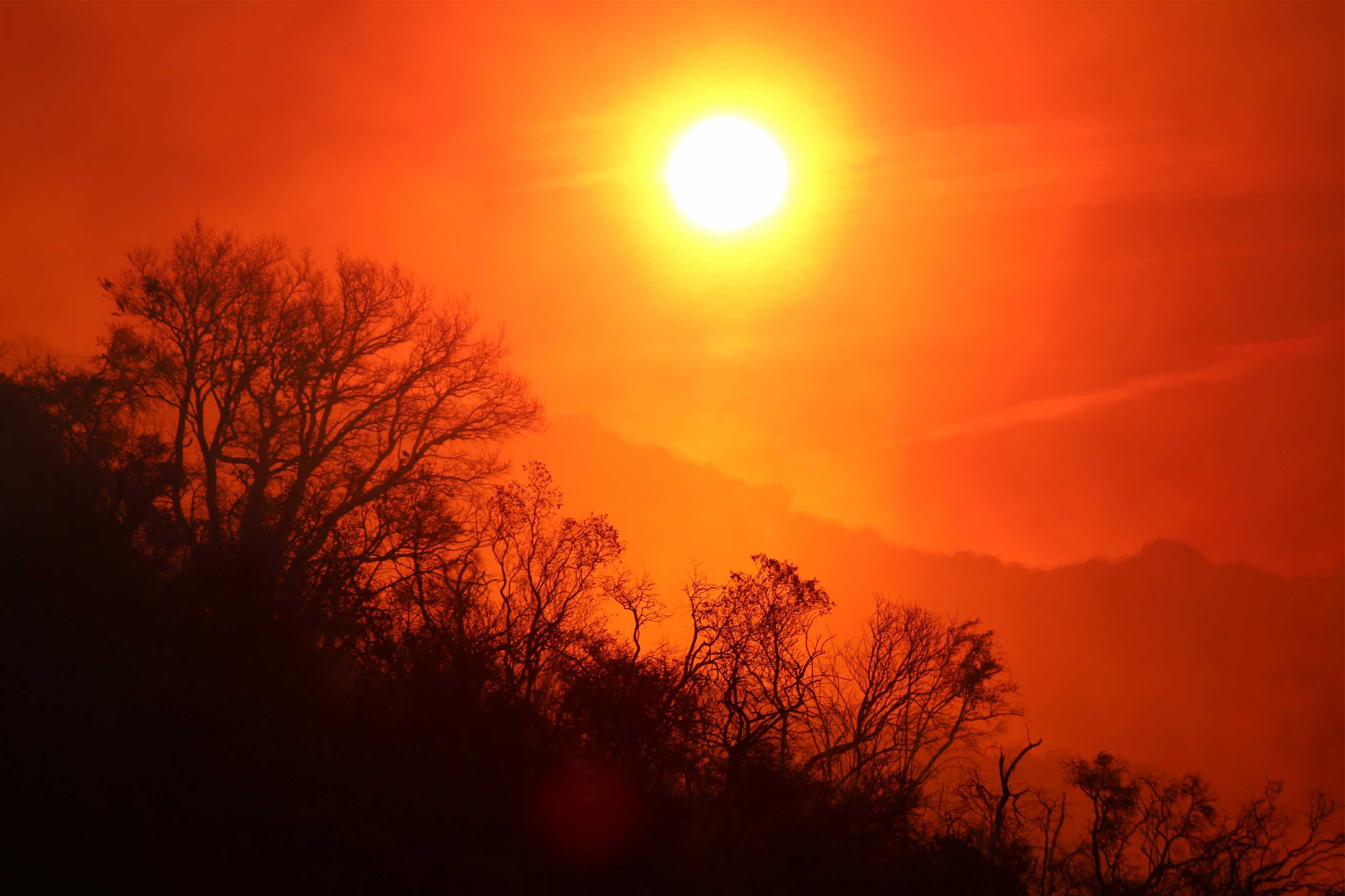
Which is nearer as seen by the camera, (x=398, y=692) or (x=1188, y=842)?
(x=398, y=692)

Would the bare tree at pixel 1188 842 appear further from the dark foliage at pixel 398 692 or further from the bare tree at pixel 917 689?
the bare tree at pixel 917 689

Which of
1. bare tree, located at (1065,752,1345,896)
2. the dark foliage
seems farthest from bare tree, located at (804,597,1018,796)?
bare tree, located at (1065,752,1345,896)

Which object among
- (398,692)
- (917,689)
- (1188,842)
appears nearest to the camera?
(398,692)

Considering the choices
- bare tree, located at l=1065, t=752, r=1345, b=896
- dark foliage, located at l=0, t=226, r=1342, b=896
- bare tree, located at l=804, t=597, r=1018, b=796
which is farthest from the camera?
bare tree, located at l=1065, t=752, r=1345, b=896

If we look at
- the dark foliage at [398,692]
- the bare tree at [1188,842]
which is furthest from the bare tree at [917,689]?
the bare tree at [1188,842]

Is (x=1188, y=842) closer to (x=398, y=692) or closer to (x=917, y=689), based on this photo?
(x=917, y=689)

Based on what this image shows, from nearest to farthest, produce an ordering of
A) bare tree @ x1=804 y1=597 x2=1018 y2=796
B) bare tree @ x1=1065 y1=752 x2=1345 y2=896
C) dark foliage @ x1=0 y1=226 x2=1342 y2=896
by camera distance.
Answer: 1. dark foliage @ x1=0 y1=226 x2=1342 y2=896
2. bare tree @ x1=804 y1=597 x2=1018 y2=796
3. bare tree @ x1=1065 y1=752 x2=1345 y2=896

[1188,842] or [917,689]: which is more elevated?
[917,689]

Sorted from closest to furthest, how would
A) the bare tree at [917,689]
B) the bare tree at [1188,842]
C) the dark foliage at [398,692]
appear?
1. the dark foliage at [398,692]
2. the bare tree at [917,689]
3. the bare tree at [1188,842]

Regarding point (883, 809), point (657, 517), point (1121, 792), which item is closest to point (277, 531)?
point (883, 809)

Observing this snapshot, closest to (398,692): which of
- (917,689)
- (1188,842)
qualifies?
(917,689)

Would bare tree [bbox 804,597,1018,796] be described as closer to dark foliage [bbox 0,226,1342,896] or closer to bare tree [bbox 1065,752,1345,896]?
dark foliage [bbox 0,226,1342,896]

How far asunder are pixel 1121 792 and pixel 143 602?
114ft

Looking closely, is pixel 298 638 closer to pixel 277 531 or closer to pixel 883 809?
pixel 277 531
